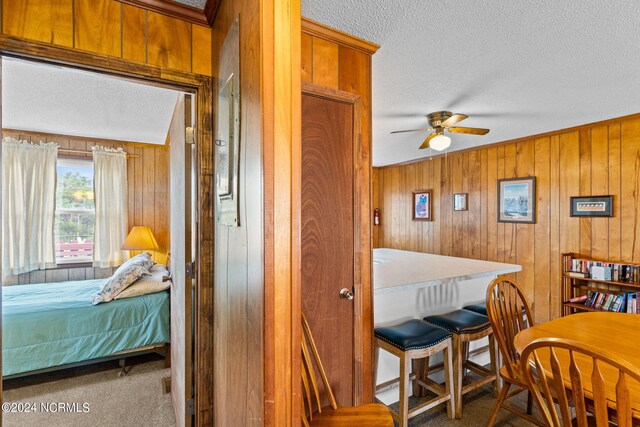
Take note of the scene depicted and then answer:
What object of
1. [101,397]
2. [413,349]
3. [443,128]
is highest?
[443,128]

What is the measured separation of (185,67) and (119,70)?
29 cm

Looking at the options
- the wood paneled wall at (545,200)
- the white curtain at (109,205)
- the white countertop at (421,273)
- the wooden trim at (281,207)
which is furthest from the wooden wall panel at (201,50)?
the wood paneled wall at (545,200)

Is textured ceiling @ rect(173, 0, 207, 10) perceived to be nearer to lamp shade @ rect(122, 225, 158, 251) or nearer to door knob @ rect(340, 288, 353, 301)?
door knob @ rect(340, 288, 353, 301)

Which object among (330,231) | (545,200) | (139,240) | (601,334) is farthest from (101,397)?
(545,200)

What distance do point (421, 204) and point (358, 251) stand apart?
13.4 ft

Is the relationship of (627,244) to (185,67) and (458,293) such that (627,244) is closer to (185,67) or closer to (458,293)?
(458,293)

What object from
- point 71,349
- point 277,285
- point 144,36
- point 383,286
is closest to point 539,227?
point 383,286

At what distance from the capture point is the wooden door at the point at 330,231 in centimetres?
164

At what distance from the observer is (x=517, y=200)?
4.07 metres

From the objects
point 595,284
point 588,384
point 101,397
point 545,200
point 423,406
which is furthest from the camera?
point 545,200

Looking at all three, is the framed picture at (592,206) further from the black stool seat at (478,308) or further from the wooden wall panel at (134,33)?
the wooden wall panel at (134,33)

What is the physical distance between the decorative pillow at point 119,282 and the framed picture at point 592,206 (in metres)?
4.67

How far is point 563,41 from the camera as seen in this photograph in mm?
1781

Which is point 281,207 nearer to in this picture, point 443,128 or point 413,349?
point 413,349
